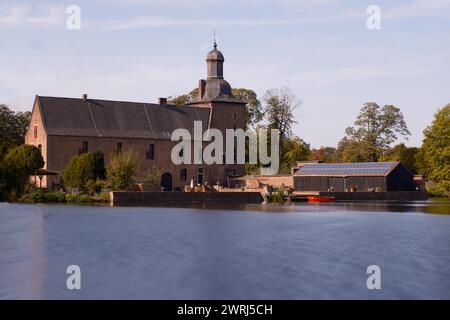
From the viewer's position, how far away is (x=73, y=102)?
7306cm

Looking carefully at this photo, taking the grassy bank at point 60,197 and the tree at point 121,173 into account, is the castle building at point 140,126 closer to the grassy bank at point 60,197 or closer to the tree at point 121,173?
the tree at point 121,173

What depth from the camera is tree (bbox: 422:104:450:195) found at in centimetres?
7206

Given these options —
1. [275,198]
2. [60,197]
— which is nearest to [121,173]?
[60,197]

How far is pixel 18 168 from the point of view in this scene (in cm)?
5741

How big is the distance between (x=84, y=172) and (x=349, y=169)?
2694 cm

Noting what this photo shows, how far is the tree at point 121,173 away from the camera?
58.8 metres

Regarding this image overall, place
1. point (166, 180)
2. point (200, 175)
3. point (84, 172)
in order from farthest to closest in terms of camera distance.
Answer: point (200, 175) → point (166, 180) → point (84, 172)

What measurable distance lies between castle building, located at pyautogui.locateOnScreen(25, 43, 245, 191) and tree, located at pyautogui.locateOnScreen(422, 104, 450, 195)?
19.5m

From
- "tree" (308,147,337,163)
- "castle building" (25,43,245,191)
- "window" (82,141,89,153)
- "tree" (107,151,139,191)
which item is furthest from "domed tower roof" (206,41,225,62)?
"tree" (308,147,337,163)

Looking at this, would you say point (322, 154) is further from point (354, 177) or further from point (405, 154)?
point (354, 177)

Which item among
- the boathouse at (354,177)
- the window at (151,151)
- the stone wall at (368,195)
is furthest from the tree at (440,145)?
the window at (151,151)

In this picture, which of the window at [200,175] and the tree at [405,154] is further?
the tree at [405,154]

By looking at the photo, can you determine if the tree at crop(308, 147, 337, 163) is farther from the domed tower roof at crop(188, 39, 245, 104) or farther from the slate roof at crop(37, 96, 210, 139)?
the slate roof at crop(37, 96, 210, 139)
